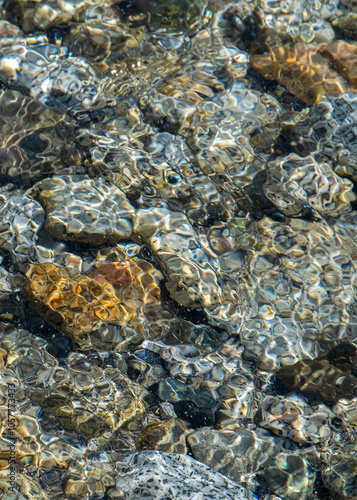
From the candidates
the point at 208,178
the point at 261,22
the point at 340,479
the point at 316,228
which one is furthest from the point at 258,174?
the point at 340,479

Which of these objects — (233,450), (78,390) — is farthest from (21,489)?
(233,450)

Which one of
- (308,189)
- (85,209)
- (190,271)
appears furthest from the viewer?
(308,189)

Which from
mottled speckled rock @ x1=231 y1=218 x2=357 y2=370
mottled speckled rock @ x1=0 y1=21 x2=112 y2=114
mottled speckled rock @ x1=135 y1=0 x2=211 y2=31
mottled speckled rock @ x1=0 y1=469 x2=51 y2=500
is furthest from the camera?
mottled speckled rock @ x1=135 y1=0 x2=211 y2=31

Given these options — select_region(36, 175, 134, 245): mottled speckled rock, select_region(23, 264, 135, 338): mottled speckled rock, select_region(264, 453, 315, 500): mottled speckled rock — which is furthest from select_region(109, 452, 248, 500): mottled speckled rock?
Answer: select_region(36, 175, 134, 245): mottled speckled rock

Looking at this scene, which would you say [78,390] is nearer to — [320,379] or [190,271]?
[190,271]

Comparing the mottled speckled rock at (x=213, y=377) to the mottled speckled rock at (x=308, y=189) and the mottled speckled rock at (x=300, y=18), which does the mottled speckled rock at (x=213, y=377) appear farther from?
the mottled speckled rock at (x=300, y=18)

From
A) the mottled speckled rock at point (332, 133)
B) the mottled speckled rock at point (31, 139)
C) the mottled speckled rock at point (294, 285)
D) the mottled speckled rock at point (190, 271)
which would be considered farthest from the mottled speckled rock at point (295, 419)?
the mottled speckled rock at point (31, 139)

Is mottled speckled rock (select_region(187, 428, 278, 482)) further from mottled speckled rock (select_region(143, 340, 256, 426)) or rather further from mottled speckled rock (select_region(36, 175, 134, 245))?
mottled speckled rock (select_region(36, 175, 134, 245))

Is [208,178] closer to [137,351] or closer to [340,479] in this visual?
[137,351]
